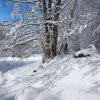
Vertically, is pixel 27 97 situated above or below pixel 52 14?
below

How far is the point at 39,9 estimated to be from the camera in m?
11.6

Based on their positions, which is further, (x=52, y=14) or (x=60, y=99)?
(x=52, y=14)

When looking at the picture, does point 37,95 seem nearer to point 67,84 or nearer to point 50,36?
point 67,84

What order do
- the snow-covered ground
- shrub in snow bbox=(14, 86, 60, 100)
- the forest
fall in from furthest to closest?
the forest → the snow-covered ground → shrub in snow bbox=(14, 86, 60, 100)

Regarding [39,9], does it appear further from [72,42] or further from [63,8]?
[72,42]

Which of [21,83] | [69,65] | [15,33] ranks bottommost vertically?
[21,83]

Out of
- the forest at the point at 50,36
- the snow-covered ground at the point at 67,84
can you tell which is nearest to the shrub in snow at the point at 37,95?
the snow-covered ground at the point at 67,84

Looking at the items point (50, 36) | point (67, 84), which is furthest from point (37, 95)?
point (50, 36)

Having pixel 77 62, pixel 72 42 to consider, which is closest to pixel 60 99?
pixel 77 62

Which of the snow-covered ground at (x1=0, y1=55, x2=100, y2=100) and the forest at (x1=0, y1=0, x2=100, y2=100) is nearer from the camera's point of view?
the snow-covered ground at (x1=0, y1=55, x2=100, y2=100)

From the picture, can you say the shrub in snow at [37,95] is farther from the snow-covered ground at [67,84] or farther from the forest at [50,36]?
the forest at [50,36]

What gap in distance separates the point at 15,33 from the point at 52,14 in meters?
1.86

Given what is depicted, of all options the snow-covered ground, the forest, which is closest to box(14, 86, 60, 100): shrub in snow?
the snow-covered ground

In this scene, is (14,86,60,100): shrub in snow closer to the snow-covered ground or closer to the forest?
the snow-covered ground
